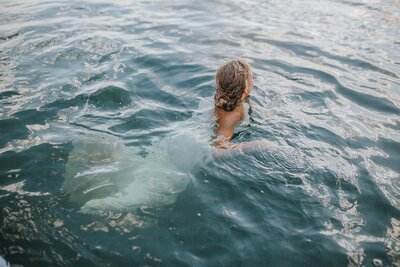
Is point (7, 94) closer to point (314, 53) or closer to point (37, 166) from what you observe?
point (37, 166)

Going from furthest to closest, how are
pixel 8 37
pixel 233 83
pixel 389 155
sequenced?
1. pixel 8 37
2. pixel 389 155
3. pixel 233 83

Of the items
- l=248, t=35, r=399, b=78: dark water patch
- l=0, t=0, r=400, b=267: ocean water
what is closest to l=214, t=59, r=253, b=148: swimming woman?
l=0, t=0, r=400, b=267: ocean water

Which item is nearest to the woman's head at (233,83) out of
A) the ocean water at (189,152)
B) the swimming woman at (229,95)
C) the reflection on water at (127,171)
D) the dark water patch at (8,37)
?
the swimming woman at (229,95)

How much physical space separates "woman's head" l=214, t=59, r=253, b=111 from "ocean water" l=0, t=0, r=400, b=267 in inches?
21.7

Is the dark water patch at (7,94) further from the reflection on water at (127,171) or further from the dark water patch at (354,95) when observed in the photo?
the dark water patch at (354,95)

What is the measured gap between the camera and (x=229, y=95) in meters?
4.60

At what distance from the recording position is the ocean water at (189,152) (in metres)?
3.28

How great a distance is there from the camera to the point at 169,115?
5461 millimetres

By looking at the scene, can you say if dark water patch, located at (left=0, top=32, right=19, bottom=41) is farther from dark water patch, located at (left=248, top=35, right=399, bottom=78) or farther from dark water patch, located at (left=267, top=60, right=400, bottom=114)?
dark water patch, located at (left=267, top=60, right=400, bottom=114)

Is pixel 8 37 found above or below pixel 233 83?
below

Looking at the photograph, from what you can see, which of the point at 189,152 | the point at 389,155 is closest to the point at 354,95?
→ the point at 389,155

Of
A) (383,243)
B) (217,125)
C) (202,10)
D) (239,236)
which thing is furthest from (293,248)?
(202,10)

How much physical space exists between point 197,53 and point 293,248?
5.51 meters

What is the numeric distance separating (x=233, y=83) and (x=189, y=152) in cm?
107
